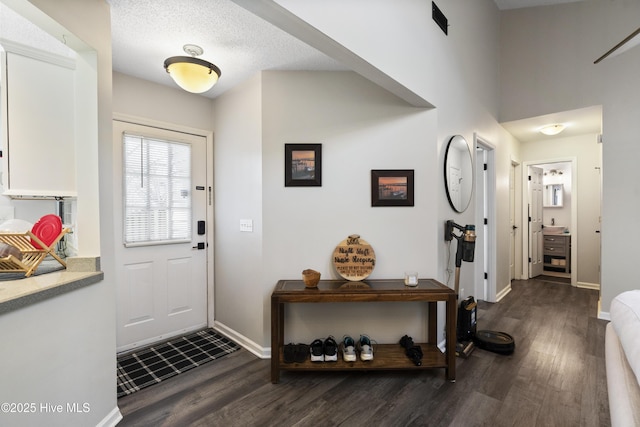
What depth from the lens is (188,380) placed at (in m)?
2.11

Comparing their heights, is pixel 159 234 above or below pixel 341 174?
below

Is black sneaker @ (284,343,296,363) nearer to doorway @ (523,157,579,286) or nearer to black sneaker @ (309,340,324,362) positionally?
black sneaker @ (309,340,324,362)

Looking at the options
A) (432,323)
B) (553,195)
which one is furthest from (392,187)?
(553,195)

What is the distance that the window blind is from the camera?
8.34 ft

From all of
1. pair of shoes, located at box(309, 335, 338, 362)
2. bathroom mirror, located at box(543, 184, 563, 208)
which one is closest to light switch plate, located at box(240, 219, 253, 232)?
pair of shoes, located at box(309, 335, 338, 362)

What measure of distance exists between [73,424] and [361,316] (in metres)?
1.86

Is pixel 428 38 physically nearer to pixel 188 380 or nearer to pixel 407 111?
pixel 407 111

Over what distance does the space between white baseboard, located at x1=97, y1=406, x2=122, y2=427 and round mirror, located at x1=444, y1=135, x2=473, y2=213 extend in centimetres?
288

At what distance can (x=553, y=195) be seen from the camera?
5.78m

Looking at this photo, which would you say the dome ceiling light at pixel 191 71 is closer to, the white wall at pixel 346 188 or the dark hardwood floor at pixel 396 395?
the white wall at pixel 346 188

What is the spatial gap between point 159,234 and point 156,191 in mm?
414

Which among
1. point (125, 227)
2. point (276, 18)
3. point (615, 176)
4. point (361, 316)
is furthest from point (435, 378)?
point (615, 176)

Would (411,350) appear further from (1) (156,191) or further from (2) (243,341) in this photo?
(1) (156,191)

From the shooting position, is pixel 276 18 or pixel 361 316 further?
pixel 361 316
